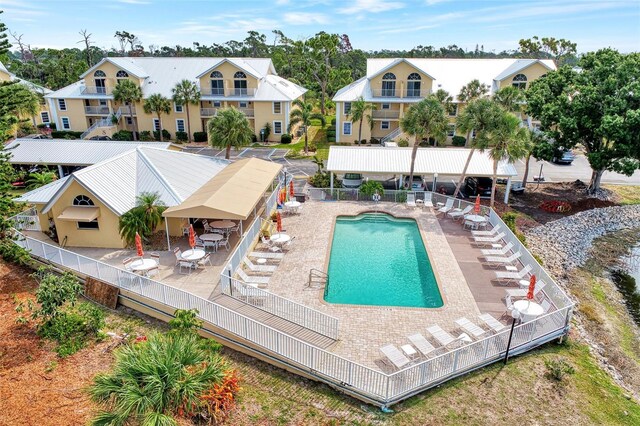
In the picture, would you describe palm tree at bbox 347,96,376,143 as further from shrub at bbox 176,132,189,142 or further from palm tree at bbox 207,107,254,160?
shrub at bbox 176,132,189,142

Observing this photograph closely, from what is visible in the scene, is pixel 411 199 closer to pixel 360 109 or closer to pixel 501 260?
pixel 501 260

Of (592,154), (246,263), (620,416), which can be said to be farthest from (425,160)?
(620,416)

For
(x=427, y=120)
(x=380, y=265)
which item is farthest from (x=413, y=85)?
(x=380, y=265)

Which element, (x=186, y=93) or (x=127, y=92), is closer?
(x=127, y=92)

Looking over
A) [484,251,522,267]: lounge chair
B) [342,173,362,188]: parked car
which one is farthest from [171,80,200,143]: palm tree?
[484,251,522,267]: lounge chair

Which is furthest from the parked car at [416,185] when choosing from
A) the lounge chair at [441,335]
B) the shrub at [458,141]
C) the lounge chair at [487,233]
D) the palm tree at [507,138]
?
the lounge chair at [441,335]

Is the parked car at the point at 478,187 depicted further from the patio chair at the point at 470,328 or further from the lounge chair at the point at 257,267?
the lounge chair at the point at 257,267
